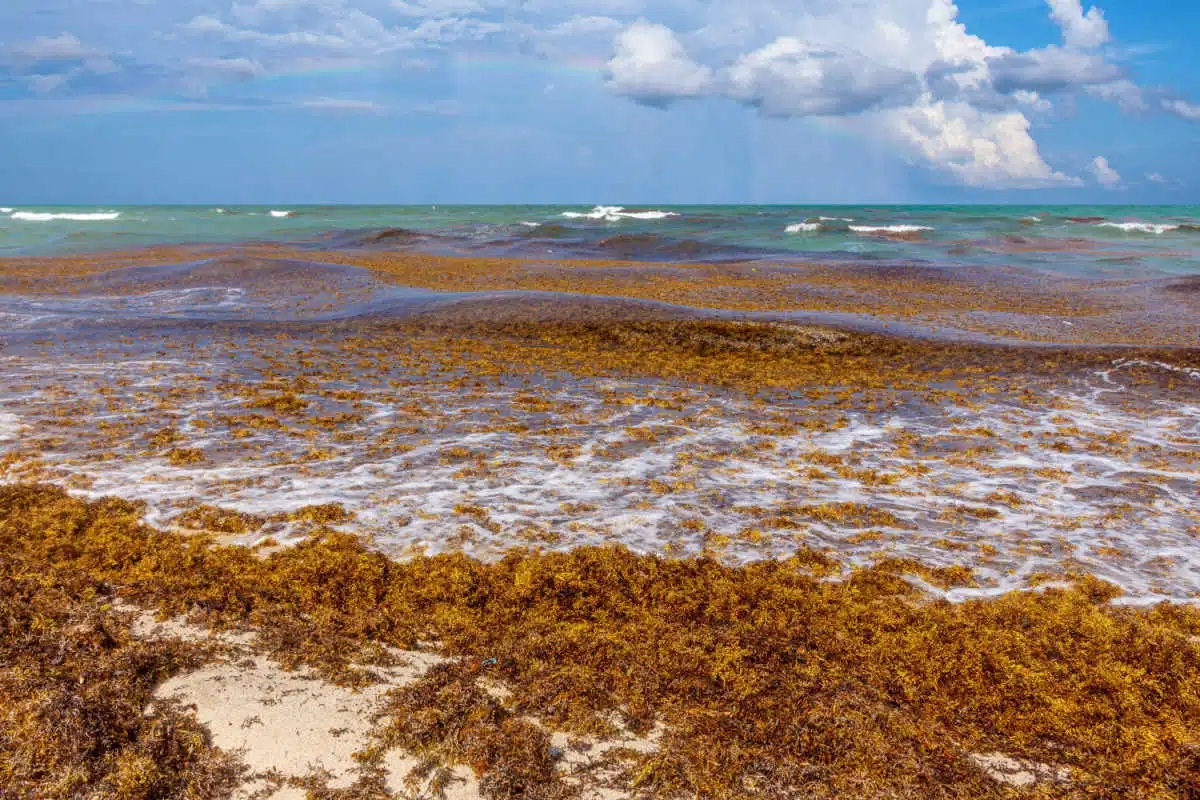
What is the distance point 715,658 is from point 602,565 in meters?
1.98

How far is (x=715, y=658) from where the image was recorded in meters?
6.52

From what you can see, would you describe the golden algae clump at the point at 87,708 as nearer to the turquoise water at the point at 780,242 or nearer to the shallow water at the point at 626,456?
the shallow water at the point at 626,456

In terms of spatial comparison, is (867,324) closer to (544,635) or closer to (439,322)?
(439,322)

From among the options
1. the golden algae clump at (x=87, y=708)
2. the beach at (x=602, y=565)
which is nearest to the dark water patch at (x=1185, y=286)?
the beach at (x=602, y=565)

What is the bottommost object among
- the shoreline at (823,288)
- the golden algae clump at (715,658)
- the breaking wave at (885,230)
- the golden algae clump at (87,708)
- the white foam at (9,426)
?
the golden algae clump at (715,658)

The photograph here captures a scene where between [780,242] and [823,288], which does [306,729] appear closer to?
[823,288]

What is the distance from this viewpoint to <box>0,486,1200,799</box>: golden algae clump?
17.4ft

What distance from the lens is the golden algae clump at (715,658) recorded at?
17.4 feet

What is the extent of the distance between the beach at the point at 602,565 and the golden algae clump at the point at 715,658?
3cm

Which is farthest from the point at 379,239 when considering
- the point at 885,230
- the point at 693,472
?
the point at 693,472

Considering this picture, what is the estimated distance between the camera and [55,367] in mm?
16781

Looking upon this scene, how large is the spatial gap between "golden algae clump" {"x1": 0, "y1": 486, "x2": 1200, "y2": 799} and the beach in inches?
1.3

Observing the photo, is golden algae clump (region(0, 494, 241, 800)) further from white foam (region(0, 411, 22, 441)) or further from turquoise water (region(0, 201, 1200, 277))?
turquoise water (region(0, 201, 1200, 277))

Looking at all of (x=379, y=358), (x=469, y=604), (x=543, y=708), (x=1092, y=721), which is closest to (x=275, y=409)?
(x=379, y=358)
